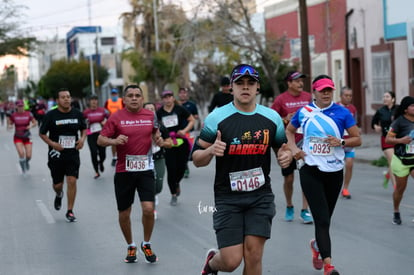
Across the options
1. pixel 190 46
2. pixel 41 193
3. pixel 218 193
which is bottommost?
pixel 41 193

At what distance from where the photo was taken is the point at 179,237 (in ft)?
32.7

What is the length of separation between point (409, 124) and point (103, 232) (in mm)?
4258

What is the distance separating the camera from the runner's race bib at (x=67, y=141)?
38.4 feet

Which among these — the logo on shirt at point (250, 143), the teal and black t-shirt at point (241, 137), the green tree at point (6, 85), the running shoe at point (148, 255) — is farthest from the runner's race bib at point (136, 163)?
the green tree at point (6, 85)

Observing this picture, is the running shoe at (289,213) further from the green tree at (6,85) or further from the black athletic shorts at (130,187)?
the green tree at (6,85)

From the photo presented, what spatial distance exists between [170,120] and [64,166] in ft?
7.37

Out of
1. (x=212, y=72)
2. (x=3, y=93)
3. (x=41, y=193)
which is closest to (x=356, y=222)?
(x=41, y=193)

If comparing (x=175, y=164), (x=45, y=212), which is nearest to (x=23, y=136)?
(x=45, y=212)

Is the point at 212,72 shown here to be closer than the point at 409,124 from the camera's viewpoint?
No

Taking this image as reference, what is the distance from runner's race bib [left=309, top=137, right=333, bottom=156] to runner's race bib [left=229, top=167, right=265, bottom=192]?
71.7 inches

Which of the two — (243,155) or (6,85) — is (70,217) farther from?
(6,85)

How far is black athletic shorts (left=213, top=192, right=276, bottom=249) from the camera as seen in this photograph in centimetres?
597

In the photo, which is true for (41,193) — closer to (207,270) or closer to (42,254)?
(42,254)

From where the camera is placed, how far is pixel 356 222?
10.6 meters
